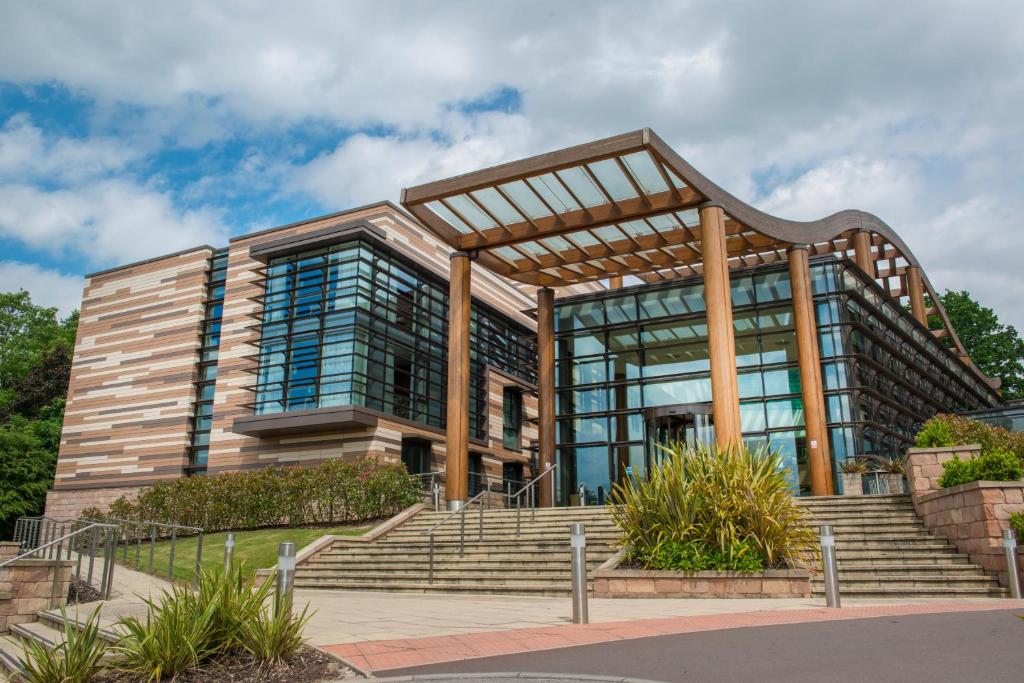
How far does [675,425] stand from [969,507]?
11178 millimetres

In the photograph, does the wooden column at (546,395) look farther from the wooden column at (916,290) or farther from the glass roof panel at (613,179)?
the wooden column at (916,290)

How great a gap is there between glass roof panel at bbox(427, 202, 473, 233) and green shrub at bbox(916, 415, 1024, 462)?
13461 mm

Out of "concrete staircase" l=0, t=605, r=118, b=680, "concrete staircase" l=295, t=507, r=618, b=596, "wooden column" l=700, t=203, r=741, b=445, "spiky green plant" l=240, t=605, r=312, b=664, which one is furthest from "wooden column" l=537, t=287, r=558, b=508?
"spiky green plant" l=240, t=605, r=312, b=664

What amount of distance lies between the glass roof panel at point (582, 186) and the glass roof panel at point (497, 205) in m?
2.01

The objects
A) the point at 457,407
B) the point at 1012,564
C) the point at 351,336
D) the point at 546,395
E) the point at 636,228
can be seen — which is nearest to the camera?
the point at 1012,564

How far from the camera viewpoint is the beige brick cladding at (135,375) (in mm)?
37219

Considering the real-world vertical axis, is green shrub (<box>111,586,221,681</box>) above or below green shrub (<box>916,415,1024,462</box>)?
below

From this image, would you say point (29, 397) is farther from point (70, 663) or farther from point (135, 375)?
point (70, 663)

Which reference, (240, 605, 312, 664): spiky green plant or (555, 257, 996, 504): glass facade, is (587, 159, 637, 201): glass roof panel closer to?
(555, 257, 996, 504): glass facade

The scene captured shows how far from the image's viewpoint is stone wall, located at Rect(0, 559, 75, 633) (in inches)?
409

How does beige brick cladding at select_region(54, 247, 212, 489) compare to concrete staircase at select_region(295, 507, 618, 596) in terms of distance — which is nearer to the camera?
concrete staircase at select_region(295, 507, 618, 596)

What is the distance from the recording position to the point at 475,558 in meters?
15.5

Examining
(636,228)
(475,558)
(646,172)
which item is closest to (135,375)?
(636,228)

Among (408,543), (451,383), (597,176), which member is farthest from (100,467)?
(597,176)
